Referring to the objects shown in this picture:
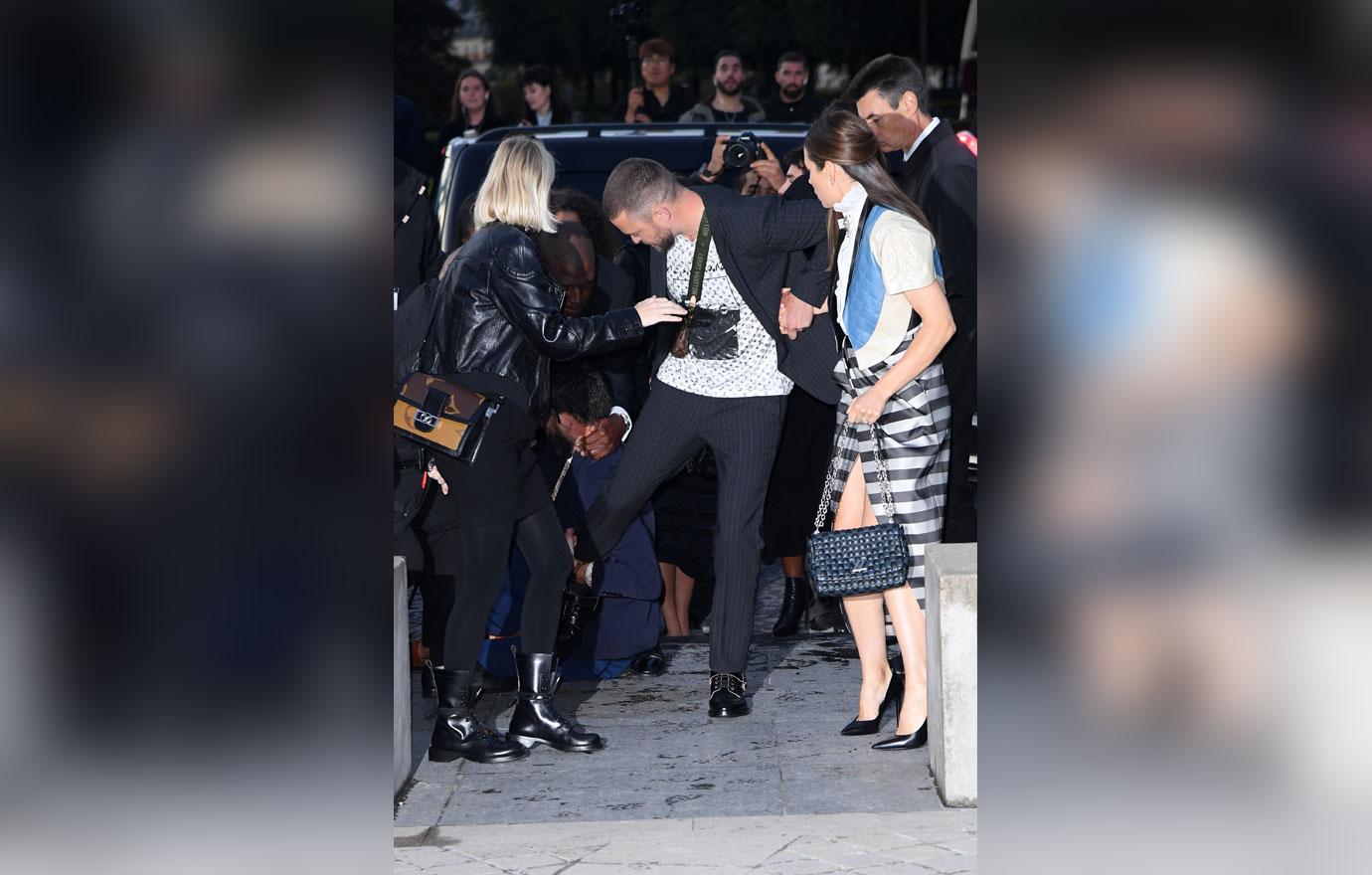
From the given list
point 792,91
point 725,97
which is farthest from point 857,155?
point 792,91

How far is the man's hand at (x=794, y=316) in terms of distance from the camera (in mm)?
5801

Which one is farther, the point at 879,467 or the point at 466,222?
the point at 466,222

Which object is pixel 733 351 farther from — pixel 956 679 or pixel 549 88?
pixel 549 88

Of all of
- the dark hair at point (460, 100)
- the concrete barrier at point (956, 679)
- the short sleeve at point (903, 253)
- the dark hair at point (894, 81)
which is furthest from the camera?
the dark hair at point (460, 100)

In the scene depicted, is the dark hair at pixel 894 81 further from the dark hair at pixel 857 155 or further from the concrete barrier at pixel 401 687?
the concrete barrier at pixel 401 687

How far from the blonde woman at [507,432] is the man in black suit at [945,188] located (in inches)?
47.7

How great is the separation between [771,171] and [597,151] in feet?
4.28

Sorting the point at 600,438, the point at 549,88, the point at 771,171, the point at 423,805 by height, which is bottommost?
the point at 423,805

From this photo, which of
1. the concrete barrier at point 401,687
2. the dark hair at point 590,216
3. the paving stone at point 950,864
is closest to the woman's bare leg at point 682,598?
the dark hair at point 590,216

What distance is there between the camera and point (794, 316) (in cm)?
581

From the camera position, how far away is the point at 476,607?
216 inches
